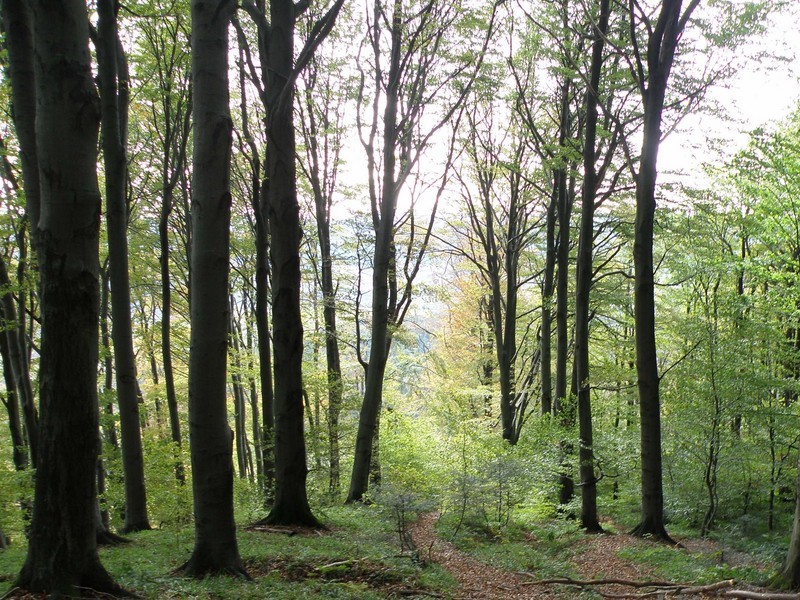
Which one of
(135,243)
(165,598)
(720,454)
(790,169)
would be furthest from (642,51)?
(135,243)

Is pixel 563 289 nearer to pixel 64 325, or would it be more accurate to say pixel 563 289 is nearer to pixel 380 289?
pixel 380 289

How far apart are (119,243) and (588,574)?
788 cm

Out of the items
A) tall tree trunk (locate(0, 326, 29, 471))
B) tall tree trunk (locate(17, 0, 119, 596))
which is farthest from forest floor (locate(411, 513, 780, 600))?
tall tree trunk (locate(0, 326, 29, 471))

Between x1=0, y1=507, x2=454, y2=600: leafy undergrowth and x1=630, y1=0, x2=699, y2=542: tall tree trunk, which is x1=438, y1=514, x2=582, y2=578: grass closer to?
x1=630, y1=0, x2=699, y2=542: tall tree trunk

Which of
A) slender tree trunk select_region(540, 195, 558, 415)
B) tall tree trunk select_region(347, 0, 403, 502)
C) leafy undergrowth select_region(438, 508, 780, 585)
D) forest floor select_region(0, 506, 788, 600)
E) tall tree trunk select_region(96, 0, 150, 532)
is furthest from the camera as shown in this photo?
slender tree trunk select_region(540, 195, 558, 415)

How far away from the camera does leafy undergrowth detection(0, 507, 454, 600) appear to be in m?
4.11

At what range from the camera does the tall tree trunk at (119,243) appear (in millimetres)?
7191

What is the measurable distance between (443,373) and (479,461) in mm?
13828

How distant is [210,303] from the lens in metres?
4.37

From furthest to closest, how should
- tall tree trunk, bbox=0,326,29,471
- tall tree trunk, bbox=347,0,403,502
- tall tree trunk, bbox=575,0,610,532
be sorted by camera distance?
1. tall tree trunk, bbox=347,0,403,502
2. tall tree trunk, bbox=0,326,29,471
3. tall tree trunk, bbox=575,0,610,532

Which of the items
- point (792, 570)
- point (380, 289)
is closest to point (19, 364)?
point (380, 289)

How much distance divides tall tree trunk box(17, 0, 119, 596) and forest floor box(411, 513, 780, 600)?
11.8ft

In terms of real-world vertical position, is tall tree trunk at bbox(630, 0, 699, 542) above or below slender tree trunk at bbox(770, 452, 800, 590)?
above

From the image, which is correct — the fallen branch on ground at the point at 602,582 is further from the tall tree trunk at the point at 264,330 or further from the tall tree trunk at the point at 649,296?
the tall tree trunk at the point at 264,330
